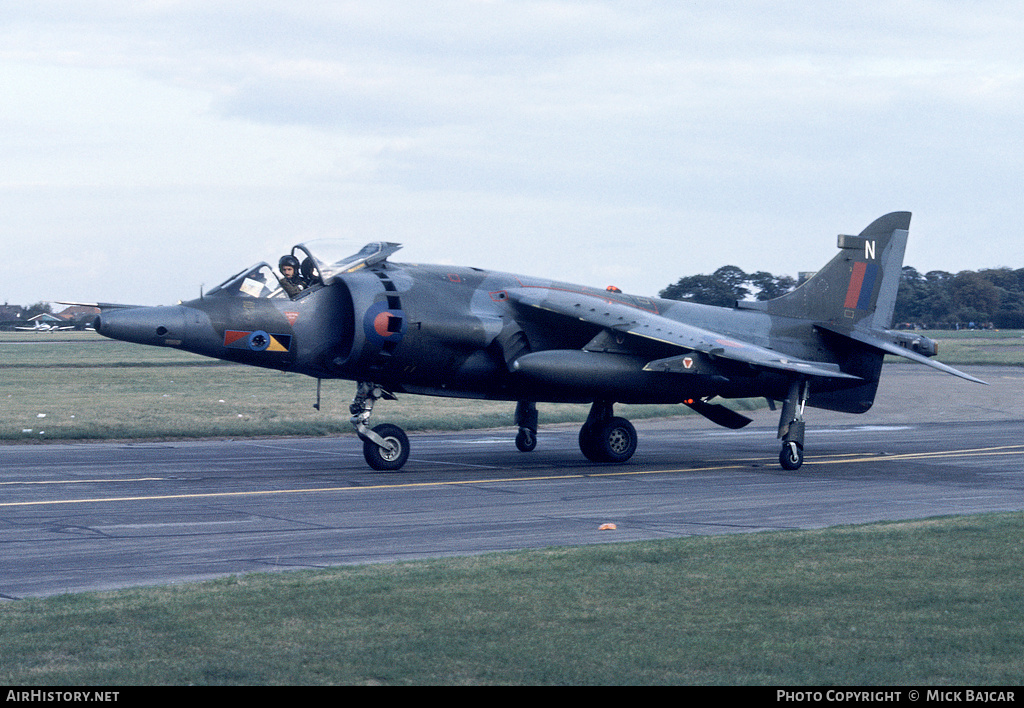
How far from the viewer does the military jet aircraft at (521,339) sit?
18.2 m

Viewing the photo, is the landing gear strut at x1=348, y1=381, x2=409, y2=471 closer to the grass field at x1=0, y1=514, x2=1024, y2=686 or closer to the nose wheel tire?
the nose wheel tire

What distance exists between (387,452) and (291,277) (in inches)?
138

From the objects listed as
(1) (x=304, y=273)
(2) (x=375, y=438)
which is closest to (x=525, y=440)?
(2) (x=375, y=438)

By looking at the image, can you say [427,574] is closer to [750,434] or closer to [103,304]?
[103,304]

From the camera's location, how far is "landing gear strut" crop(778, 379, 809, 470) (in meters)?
20.2

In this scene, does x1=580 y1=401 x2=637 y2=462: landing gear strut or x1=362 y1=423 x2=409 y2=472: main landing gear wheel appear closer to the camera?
x1=362 y1=423 x2=409 y2=472: main landing gear wheel

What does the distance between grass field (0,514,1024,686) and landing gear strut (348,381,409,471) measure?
8.89 metres

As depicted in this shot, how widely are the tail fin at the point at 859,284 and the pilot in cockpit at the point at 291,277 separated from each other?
1040 cm

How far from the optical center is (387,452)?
19.2m

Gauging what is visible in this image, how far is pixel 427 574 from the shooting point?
31.0ft

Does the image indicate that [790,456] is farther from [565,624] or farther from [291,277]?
[565,624]

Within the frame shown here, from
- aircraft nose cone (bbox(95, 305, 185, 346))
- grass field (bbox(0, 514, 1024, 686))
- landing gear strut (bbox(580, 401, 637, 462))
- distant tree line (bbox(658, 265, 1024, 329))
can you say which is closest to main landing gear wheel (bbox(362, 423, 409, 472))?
aircraft nose cone (bbox(95, 305, 185, 346))

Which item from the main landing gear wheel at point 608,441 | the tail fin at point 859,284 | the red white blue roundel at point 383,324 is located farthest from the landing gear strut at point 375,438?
the tail fin at point 859,284

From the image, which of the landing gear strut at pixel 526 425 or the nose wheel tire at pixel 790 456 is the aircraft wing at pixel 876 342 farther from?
the landing gear strut at pixel 526 425
